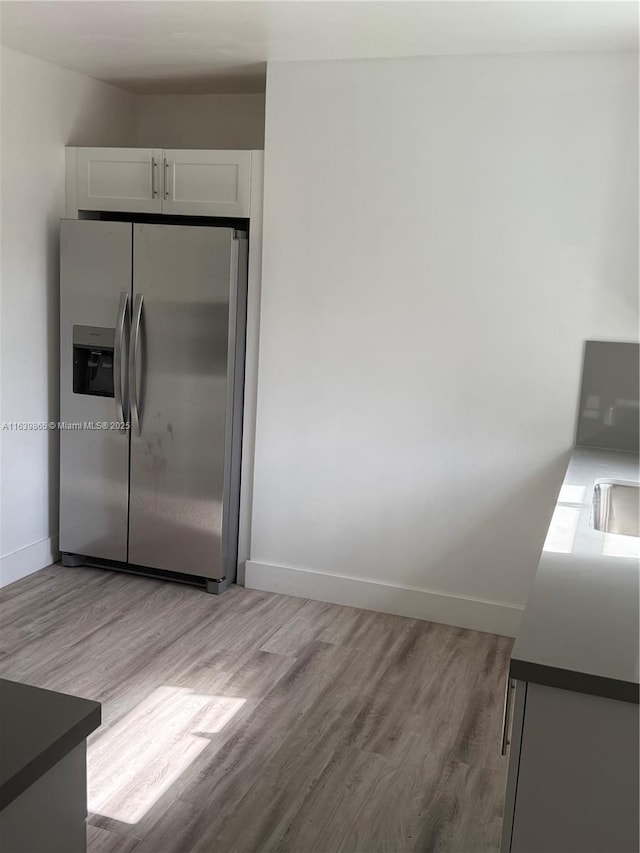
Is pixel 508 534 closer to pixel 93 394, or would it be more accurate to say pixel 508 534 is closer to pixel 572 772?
pixel 93 394

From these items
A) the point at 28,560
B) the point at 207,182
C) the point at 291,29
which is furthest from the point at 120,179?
the point at 28,560

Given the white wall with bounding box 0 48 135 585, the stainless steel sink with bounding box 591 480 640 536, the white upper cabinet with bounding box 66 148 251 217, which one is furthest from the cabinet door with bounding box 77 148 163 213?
the stainless steel sink with bounding box 591 480 640 536

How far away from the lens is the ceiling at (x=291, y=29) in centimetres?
285

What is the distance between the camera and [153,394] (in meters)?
3.98

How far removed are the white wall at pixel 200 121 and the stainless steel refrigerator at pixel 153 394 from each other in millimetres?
876

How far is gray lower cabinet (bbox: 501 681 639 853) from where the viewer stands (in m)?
1.44

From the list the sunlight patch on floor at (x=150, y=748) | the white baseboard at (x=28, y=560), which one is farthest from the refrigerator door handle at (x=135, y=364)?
the sunlight patch on floor at (x=150, y=748)

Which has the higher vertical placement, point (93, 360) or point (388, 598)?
point (93, 360)

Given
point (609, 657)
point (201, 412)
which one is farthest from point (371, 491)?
point (609, 657)

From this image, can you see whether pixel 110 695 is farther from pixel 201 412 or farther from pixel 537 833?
pixel 537 833

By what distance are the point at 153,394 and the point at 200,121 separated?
1.60 meters

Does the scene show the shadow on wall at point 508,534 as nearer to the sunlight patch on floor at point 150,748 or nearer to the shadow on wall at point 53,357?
the sunlight patch on floor at point 150,748

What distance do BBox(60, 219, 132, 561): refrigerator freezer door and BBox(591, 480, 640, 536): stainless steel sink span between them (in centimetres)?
222

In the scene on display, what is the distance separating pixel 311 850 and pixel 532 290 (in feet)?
7.44
